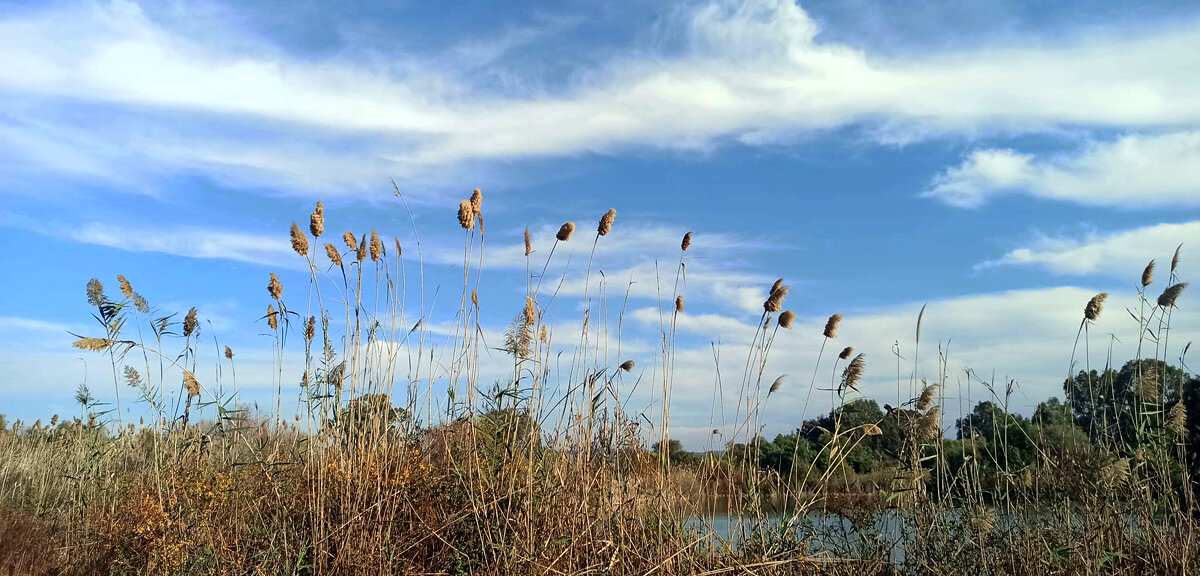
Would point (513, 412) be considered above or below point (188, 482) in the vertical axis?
above

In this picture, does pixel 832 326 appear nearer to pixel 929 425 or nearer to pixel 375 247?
pixel 929 425

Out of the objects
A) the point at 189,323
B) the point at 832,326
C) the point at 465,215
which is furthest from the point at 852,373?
the point at 189,323

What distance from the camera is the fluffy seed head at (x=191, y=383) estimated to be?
488 centimetres

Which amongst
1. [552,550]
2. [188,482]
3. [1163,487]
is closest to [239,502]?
[188,482]

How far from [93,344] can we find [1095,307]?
5.49 metres

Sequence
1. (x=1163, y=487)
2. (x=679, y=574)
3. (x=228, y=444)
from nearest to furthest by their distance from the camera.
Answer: (x=679, y=574) < (x=1163, y=487) < (x=228, y=444)

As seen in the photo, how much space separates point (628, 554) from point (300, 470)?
7.07 ft

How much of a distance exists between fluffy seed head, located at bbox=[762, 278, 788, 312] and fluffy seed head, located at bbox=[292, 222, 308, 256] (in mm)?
2458

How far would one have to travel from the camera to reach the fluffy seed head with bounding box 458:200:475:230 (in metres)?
4.32

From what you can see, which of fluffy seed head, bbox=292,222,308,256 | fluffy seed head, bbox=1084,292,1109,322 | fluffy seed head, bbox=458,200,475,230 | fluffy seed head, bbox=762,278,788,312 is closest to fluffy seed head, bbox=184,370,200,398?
fluffy seed head, bbox=292,222,308,256

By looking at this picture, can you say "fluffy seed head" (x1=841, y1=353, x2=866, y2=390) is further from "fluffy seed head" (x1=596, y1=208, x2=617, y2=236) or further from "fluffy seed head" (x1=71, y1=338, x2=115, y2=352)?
"fluffy seed head" (x1=71, y1=338, x2=115, y2=352)

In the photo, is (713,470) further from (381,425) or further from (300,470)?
(300,470)

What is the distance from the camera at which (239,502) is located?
506cm

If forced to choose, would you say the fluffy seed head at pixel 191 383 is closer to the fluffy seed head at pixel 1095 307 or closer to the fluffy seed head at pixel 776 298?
the fluffy seed head at pixel 776 298
